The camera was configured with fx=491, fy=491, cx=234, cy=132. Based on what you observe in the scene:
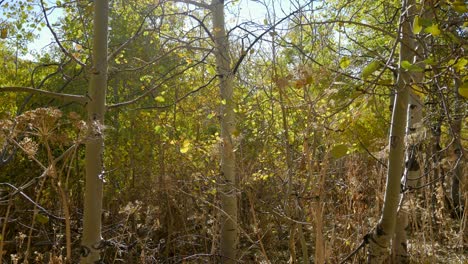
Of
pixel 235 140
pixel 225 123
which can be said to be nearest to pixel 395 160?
pixel 235 140

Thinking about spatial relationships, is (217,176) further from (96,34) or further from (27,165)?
(27,165)

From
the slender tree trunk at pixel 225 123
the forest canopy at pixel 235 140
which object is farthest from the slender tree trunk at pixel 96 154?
the slender tree trunk at pixel 225 123

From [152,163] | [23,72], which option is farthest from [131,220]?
[23,72]

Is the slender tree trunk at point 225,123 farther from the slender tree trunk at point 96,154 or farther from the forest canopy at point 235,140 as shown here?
the slender tree trunk at point 96,154

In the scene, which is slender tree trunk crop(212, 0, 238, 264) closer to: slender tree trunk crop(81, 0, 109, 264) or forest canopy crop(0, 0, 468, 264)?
forest canopy crop(0, 0, 468, 264)

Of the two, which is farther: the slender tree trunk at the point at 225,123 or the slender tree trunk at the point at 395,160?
the slender tree trunk at the point at 225,123

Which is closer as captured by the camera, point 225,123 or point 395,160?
point 395,160

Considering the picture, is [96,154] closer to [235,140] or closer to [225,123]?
[235,140]

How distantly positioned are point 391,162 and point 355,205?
1.64 metres

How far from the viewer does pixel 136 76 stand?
6.67 m

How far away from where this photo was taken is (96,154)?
2596 mm

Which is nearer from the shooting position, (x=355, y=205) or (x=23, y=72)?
(x=355, y=205)

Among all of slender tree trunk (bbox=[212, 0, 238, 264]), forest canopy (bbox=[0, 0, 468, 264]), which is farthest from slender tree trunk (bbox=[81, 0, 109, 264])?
slender tree trunk (bbox=[212, 0, 238, 264])

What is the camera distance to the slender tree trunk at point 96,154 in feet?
8.44
